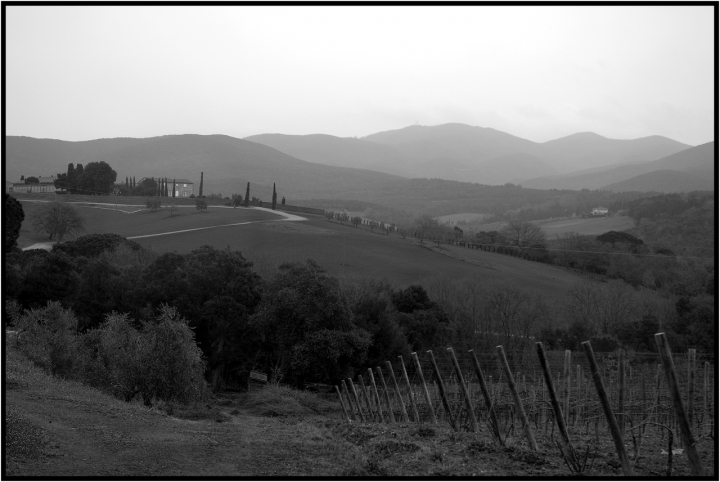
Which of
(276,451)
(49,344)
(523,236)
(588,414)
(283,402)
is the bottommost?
(283,402)

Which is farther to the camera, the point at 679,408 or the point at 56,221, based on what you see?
the point at 56,221

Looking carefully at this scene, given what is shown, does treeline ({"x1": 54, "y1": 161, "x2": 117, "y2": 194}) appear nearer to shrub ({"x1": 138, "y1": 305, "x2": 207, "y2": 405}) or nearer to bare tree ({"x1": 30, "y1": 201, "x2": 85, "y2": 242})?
bare tree ({"x1": 30, "y1": 201, "x2": 85, "y2": 242})

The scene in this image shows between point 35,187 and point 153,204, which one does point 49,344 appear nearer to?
point 35,187

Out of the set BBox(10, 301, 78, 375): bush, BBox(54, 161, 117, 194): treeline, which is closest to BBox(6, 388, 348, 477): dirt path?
BBox(10, 301, 78, 375): bush

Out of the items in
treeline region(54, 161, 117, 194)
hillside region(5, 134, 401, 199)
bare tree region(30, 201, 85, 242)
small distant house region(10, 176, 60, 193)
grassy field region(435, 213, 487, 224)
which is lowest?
bare tree region(30, 201, 85, 242)

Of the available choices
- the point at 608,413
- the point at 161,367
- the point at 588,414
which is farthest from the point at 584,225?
the point at 608,413

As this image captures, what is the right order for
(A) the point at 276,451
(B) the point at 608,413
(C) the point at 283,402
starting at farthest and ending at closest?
(C) the point at 283,402, (A) the point at 276,451, (B) the point at 608,413

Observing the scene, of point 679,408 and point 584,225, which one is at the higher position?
point 584,225
